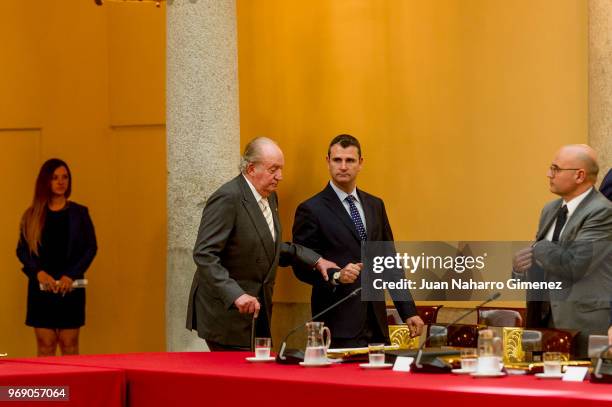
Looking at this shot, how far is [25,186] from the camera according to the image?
9766 mm

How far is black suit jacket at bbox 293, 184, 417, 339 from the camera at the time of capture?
6348 mm

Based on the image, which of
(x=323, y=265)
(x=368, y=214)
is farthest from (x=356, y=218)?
(x=323, y=265)

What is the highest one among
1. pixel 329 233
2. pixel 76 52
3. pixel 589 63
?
pixel 76 52

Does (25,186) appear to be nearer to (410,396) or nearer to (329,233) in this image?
(329,233)

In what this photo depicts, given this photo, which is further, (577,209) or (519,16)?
(519,16)

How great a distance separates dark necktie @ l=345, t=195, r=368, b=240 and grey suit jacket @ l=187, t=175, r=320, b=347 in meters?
0.54

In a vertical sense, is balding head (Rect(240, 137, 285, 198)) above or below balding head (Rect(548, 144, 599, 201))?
above

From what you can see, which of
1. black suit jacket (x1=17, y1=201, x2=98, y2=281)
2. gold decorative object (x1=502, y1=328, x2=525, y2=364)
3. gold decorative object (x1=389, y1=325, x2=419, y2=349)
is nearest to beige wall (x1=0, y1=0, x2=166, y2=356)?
black suit jacket (x1=17, y1=201, x2=98, y2=281)

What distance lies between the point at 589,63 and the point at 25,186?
4510 mm

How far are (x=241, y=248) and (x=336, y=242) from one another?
0.68 m

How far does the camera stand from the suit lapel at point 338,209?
21.6 feet

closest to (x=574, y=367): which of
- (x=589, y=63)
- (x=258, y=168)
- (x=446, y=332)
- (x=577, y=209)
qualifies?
(x=446, y=332)

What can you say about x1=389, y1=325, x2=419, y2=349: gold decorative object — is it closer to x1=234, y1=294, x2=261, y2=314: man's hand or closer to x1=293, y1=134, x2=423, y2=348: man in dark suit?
x1=293, y1=134, x2=423, y2=348: man in dark suit

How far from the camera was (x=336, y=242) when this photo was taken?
6582mm
